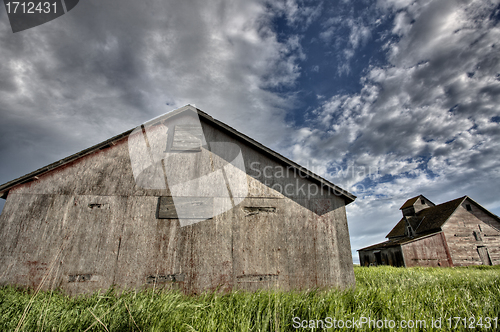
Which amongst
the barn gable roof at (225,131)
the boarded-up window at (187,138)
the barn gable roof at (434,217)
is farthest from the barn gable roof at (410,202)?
the boarded-up window at (187,138)

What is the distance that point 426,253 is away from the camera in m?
21.0

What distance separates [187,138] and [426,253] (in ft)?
78.5

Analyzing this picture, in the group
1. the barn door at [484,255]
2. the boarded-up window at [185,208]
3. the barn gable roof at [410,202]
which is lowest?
the barn door at [484,255]

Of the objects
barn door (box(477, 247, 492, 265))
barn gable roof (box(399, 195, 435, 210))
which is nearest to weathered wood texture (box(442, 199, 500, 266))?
barn door (box(477, 247, 492, 265))

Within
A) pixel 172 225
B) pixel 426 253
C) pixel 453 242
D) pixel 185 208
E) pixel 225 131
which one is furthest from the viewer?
pixel 453 242

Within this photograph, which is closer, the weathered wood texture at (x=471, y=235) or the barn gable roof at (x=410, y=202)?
the weathered wood texture at (x=471, y=235)

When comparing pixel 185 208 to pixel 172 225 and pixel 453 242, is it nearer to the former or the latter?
pixel 172 225

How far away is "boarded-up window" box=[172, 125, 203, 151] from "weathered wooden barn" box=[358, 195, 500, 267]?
21.9 metres

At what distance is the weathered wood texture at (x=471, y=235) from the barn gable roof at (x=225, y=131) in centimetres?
2196

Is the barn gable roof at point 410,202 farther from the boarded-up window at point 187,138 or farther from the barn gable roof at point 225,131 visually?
the boarded-up window at point 187,138

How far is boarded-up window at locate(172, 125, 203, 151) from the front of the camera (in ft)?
24.6

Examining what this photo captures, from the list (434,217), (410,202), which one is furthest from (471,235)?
(410,202)

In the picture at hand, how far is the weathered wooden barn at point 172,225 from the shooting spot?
20.1 ft

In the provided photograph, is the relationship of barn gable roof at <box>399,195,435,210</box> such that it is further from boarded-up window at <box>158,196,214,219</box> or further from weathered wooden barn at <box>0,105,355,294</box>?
boarded-up window at <box>158,196,214,219</box>
